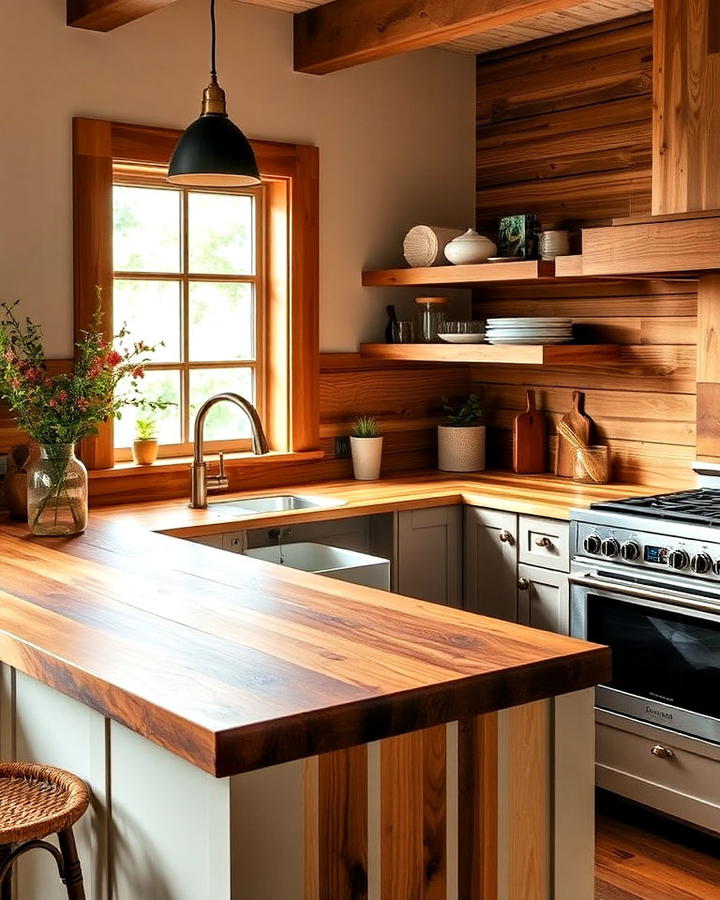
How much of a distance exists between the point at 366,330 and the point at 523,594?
4.36ft

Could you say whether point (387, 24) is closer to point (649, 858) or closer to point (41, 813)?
point (649, 858)

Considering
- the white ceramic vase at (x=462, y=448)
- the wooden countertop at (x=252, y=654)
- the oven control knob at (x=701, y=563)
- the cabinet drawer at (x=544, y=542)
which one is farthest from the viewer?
the white ceramic vase at (x=462, y=448)

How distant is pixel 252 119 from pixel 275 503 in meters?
1.42

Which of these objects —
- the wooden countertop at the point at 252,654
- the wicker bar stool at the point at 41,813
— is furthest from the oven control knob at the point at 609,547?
the wicker bar stool at the point at 41,813

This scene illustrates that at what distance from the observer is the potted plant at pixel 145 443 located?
13.7 feet

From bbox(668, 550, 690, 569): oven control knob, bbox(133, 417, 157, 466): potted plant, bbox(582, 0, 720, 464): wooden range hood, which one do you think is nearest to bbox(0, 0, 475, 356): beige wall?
bbox(133, 417, 157, 466): potted plant

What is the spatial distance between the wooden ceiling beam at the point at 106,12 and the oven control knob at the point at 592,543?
2.06m

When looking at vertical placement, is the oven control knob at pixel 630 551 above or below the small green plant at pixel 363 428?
below

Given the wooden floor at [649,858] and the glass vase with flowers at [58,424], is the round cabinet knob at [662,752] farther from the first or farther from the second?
the glass vase with flowers at [58,424]

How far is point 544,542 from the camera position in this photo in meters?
3.99

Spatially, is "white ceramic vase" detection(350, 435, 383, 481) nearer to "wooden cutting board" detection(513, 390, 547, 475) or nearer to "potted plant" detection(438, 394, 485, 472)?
"potted plant" detection(438, 394, 485, 472)

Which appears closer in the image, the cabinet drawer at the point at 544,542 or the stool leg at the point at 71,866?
the stool leg at the point at 71,866

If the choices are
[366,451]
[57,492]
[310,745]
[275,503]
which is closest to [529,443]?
[366,451]

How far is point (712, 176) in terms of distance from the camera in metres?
3.52
